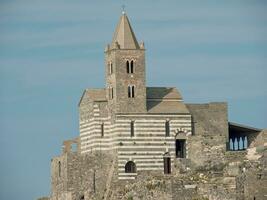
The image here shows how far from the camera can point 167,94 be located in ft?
388

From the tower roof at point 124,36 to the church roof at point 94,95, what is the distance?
3.67 metres

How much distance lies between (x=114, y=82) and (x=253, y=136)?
1092 centimetres

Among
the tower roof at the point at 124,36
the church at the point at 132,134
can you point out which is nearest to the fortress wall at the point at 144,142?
the church at the point at 132,134

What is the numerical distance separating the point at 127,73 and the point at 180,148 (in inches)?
255

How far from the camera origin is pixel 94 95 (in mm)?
117875

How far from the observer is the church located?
4530 inches

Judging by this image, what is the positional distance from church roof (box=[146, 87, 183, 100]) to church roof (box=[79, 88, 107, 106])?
316cm

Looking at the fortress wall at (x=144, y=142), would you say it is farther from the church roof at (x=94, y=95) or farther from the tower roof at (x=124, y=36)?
the tower roof at (x=124, y=36)

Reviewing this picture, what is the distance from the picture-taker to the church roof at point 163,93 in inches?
4651

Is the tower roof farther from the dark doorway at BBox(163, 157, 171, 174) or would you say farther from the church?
the dark doorway at BBox(163, 157, 171, 174)

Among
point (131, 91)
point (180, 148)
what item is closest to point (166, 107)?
point (131, 91)

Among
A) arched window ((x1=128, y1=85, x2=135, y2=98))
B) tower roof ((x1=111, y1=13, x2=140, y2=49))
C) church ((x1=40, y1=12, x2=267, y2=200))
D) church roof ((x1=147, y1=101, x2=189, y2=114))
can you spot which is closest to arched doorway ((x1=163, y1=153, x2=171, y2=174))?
church ((x1=40, y1=12, x2=267, y2=200))

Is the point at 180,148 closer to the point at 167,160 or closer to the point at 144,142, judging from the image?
the point at 167,160

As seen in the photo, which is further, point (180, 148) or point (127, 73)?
point (180, 148)
